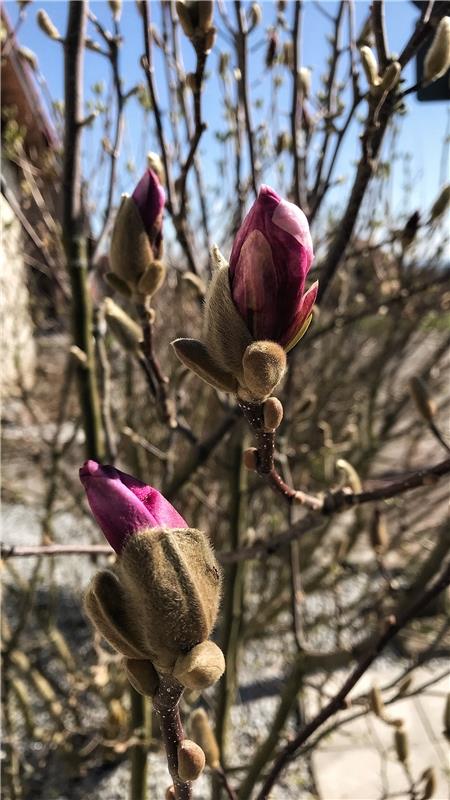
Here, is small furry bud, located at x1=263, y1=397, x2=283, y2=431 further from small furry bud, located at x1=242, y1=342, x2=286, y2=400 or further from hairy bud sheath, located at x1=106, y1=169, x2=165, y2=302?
hairy bud sheath, located at x1=106, y1=169, x2=165, y2=302

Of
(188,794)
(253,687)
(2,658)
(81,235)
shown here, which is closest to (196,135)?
(81,235)

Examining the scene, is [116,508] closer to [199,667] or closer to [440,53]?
[199,667]

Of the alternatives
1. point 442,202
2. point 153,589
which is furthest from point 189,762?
point 442,202

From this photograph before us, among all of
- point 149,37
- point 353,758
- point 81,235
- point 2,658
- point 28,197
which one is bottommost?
point 353,758

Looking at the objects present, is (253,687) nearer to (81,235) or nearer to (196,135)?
(81,235)

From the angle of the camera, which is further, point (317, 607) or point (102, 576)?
point (317, 607)

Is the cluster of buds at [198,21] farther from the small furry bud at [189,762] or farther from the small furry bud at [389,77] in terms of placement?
the small furry bud at [189,762]

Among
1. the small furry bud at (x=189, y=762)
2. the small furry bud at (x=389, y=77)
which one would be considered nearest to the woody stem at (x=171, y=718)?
the small furry bud at (x=189, y=762)
